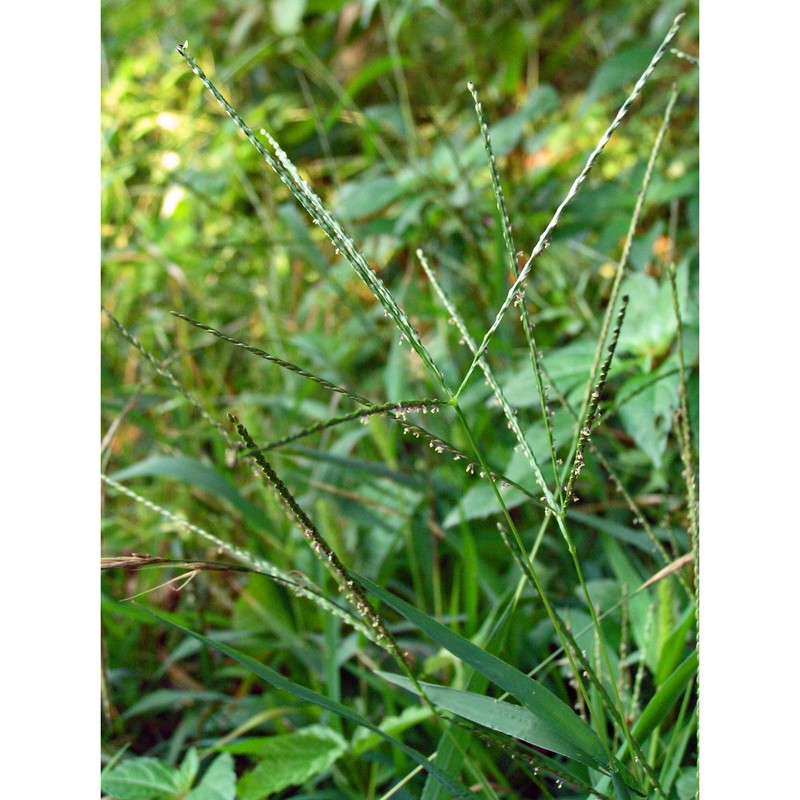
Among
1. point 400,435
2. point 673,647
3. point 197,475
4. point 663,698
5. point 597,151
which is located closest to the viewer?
point 597,151

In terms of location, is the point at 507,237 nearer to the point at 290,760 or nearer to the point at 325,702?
the point at 325,702

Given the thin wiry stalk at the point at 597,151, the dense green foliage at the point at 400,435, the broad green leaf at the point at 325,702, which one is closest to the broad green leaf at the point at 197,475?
the dense green foliage at the point at 400,435

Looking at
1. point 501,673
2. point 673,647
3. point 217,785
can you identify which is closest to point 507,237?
point 501,673

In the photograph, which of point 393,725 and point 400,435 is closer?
point 393,725
